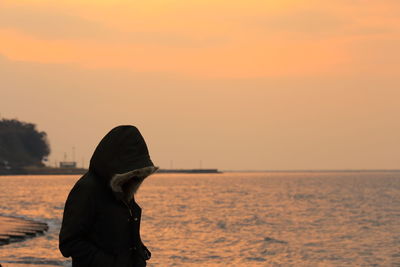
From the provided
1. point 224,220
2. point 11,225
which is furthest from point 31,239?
point 224,220

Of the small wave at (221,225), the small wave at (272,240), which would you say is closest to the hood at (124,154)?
the small wave at (272,240)

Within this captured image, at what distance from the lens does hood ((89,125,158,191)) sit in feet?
14.5

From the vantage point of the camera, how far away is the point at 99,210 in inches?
178

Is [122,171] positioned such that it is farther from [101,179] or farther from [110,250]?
[110,250]

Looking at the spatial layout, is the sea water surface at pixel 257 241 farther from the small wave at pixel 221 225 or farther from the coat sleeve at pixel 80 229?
the coat sleeve at pixel 80 229

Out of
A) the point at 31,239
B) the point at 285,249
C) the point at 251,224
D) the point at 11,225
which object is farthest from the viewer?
the point at 251,224

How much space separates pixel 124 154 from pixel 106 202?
1.05ft

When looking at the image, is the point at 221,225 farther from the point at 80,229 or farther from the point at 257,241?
the point at 80,229

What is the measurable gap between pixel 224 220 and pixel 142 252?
64.0m

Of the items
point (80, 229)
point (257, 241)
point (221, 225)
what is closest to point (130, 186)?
point (80, 229)

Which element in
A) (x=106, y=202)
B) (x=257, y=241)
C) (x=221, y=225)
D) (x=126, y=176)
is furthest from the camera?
(x=221, y=225)

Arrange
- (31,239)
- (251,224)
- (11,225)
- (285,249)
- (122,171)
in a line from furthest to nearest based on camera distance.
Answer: (251,224) < (285,249) < (11,225) < (31,239) < (122,171)

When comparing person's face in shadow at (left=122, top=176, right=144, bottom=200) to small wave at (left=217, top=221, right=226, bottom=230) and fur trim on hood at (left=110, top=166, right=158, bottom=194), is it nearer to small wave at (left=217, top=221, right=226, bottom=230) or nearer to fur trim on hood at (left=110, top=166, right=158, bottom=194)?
fur trim on hood at (left=110, top=166, right=158, bottom=194)

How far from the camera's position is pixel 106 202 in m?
4.55
